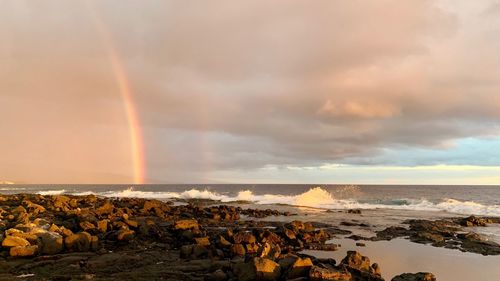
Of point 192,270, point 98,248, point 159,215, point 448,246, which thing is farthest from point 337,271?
point 159,215

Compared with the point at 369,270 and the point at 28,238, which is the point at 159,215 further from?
the point at 369,270

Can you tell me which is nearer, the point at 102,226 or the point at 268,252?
the point at 268,252

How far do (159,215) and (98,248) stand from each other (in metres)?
18.0

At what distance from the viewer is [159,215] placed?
37375 millimetres

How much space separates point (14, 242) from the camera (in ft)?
60.0

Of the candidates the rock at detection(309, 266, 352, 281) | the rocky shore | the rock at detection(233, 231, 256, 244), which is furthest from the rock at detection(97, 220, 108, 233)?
the rock at detection(309, 266, 352, 281)

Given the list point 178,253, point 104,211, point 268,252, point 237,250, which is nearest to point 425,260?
point 268,252

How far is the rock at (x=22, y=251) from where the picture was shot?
17.4 meters

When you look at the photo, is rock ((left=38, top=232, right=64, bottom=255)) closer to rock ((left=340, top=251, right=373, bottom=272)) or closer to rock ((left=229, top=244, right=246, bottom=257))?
rock ((left=229, top=244, right=246, bottom=257))

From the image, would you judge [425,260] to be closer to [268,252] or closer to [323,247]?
[323,247]

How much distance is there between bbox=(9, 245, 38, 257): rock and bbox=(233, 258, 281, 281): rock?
10.3 meters

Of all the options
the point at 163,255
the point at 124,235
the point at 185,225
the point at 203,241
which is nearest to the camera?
the point at 163,255

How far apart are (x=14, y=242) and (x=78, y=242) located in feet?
9.05

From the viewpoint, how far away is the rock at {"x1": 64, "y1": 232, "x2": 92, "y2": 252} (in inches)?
746
